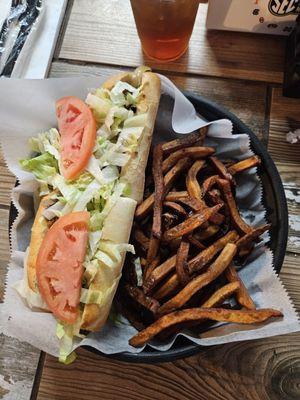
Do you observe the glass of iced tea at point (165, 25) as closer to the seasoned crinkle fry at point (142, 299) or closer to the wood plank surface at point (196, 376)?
the seasoned crinkle fry at point (142, 299)

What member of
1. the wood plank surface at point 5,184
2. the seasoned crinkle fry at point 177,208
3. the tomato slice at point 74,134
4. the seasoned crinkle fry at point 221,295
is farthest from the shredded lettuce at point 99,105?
the seasoned crinkle fry at point 221,295

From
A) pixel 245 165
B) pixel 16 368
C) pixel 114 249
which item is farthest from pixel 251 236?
pixel 16 368

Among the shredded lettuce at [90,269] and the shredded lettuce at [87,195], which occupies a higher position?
the shredded lettuce at [87,195]

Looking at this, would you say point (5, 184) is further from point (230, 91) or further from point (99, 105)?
point (230, 91)

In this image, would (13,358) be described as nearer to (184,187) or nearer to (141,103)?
(184,187)

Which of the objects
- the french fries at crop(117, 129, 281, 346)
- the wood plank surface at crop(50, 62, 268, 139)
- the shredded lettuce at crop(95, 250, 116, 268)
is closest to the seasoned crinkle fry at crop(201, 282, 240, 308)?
the french fries at crop(117, 129, 281, 346)

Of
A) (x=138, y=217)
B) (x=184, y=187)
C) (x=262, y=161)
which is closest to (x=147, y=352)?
(x=138, y=217)
